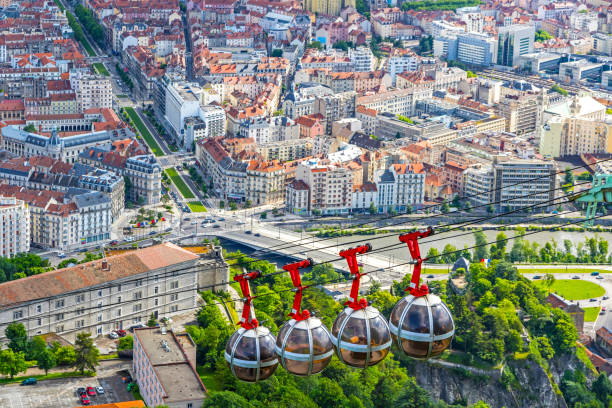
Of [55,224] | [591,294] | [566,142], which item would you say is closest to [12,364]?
[55,224]

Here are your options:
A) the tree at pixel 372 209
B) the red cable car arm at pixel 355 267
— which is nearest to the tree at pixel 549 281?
the tree at pixel 372 209

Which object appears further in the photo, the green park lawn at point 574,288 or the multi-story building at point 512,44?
the multi-story building at point 512,44

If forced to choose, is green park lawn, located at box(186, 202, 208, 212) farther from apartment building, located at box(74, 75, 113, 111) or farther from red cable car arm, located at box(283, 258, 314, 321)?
red cable car arm, located at box(283, 258, 314, 321)

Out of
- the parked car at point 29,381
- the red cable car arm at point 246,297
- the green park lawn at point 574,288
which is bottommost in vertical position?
the green park lawn at point 574,288

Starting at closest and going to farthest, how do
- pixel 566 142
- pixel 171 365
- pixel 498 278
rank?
1. pixel 171 365
2. pixel 498 278
3. pixel 566 142

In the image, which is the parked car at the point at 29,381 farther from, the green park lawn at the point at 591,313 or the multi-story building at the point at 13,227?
the green park lawn at the point at 591,313

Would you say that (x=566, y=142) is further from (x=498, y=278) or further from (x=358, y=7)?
(x=358, y=7)

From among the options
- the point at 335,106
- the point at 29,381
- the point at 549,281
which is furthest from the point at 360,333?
the point at 335,106

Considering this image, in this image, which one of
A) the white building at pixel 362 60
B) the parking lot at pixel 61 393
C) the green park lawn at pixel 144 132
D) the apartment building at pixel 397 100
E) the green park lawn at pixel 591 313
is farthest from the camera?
the white building at pixel 362 60

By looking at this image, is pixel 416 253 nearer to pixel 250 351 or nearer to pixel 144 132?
pixel 250 351
